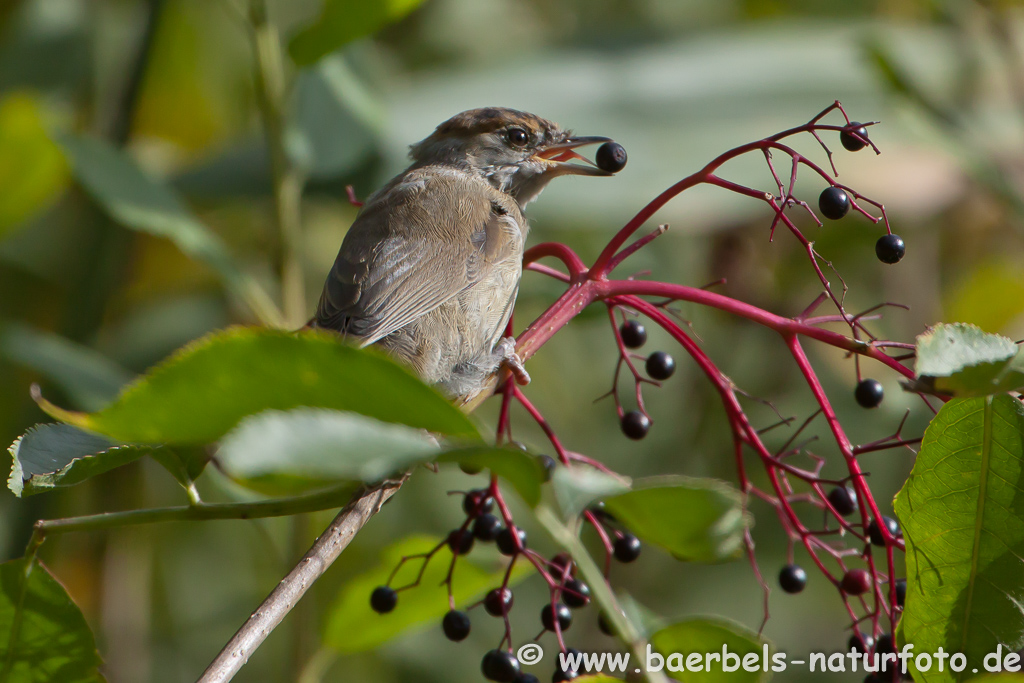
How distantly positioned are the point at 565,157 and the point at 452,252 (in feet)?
2.69

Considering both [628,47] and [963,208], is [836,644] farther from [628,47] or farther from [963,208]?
[628,47]

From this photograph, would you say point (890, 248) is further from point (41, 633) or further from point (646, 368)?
point (41, 633)

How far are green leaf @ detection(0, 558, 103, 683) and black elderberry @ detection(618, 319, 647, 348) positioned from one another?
1.51m

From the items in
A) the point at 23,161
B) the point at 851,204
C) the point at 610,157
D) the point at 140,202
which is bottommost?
the point at 851,204

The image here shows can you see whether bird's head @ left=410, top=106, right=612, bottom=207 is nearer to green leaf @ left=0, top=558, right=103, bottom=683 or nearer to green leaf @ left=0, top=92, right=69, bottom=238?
green leaf @ left=0, top=92, right=69, bottom=238

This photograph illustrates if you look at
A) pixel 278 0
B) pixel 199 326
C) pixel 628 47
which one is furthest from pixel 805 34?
pixel 199 326

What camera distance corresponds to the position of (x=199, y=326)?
204 inches

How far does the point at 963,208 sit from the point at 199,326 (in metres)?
4.49

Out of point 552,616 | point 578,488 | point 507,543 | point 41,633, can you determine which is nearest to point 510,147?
point 507,543

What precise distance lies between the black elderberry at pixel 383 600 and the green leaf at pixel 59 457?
0.91 metres

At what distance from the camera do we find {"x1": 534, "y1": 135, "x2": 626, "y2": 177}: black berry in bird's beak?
3531 millimetres

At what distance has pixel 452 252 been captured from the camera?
10.7ft

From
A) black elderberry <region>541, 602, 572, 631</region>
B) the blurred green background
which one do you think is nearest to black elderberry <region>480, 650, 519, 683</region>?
black elderberry <region>541, 602, 572, 631</region>

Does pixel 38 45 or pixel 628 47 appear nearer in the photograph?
pixel 38 45
